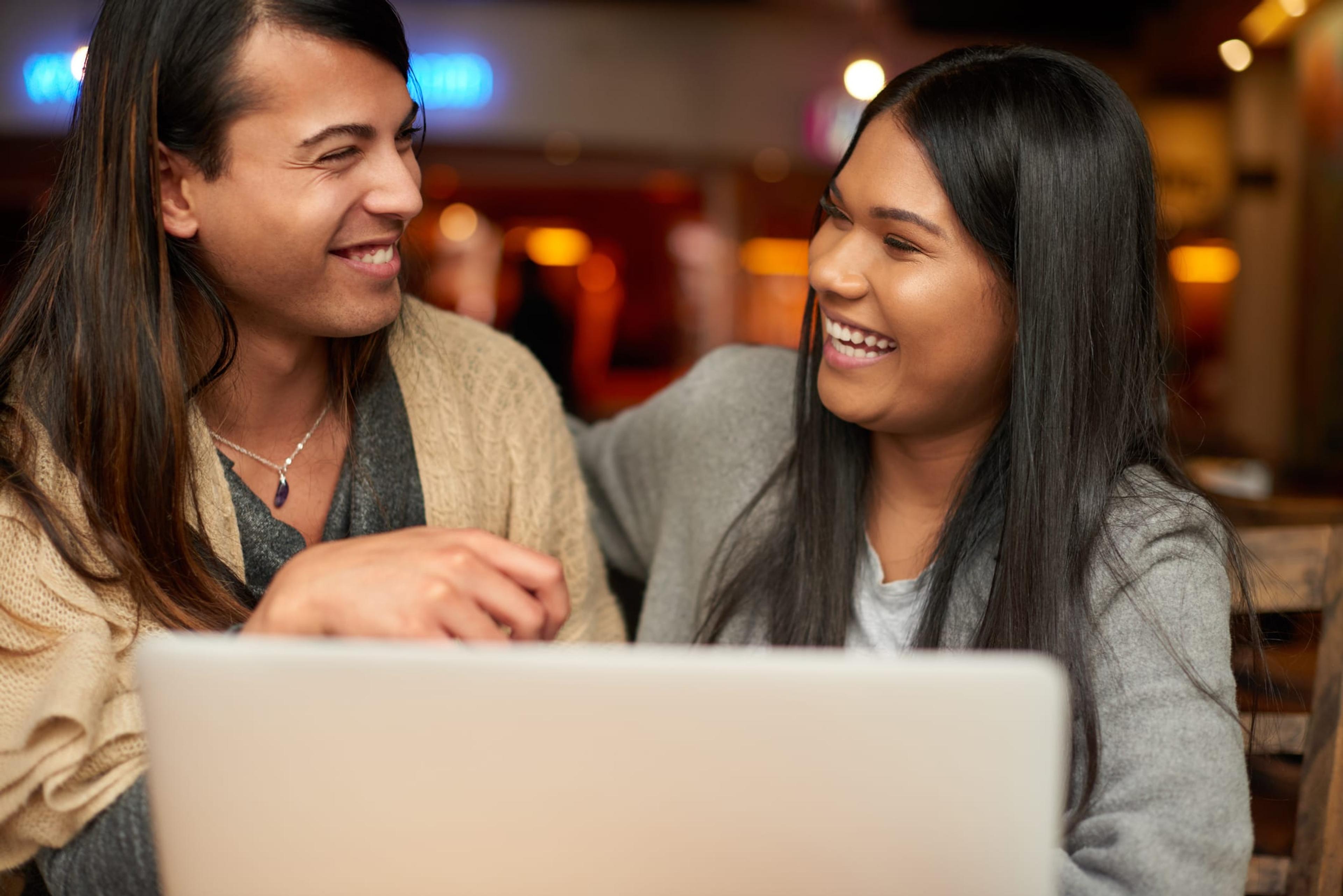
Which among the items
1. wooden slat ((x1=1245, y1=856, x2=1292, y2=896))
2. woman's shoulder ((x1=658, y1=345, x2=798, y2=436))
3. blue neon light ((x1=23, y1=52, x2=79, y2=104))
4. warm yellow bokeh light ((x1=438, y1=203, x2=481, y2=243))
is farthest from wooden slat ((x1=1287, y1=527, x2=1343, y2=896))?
warm yellow bokeh light ((x1=438, y1=203, x2=481, y2=243))

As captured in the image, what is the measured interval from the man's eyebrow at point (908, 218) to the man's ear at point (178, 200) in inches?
27.3

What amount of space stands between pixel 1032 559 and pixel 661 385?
306 inches

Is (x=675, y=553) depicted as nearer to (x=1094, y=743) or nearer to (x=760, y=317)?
(x=1094, y=743)

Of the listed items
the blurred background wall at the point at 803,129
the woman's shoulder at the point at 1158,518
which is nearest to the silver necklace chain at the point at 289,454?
the woman's shoulder at the point at 1158,518

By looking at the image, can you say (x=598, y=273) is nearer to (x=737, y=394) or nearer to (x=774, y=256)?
(x=774, y=256)

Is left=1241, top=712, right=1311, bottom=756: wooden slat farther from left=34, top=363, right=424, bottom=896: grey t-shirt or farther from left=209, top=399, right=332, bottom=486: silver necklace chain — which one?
left=209, top=399, right=332, bottom=486: silver necklace chain

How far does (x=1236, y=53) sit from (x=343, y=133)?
6.07m

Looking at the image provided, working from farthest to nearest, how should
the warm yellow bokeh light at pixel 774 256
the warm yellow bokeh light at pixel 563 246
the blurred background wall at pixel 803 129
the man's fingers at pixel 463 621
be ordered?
the warm yellow bokeh light at pixel 563 246 → the warm yellow bokeh light at pixel 774 256 → the blurred background wall at pixel 803 129 → the man's fingers at pixel 463 621

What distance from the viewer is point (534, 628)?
75 centimetres

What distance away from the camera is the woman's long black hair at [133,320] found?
3.46 ft

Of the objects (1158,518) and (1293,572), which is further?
Answer: (1293,572)

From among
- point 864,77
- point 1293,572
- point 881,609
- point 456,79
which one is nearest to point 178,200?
point 881,609

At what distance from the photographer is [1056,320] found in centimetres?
110

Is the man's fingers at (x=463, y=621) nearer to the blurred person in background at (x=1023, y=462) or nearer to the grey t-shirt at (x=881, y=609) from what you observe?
the blurred person in background at (x=1023, y=462)
